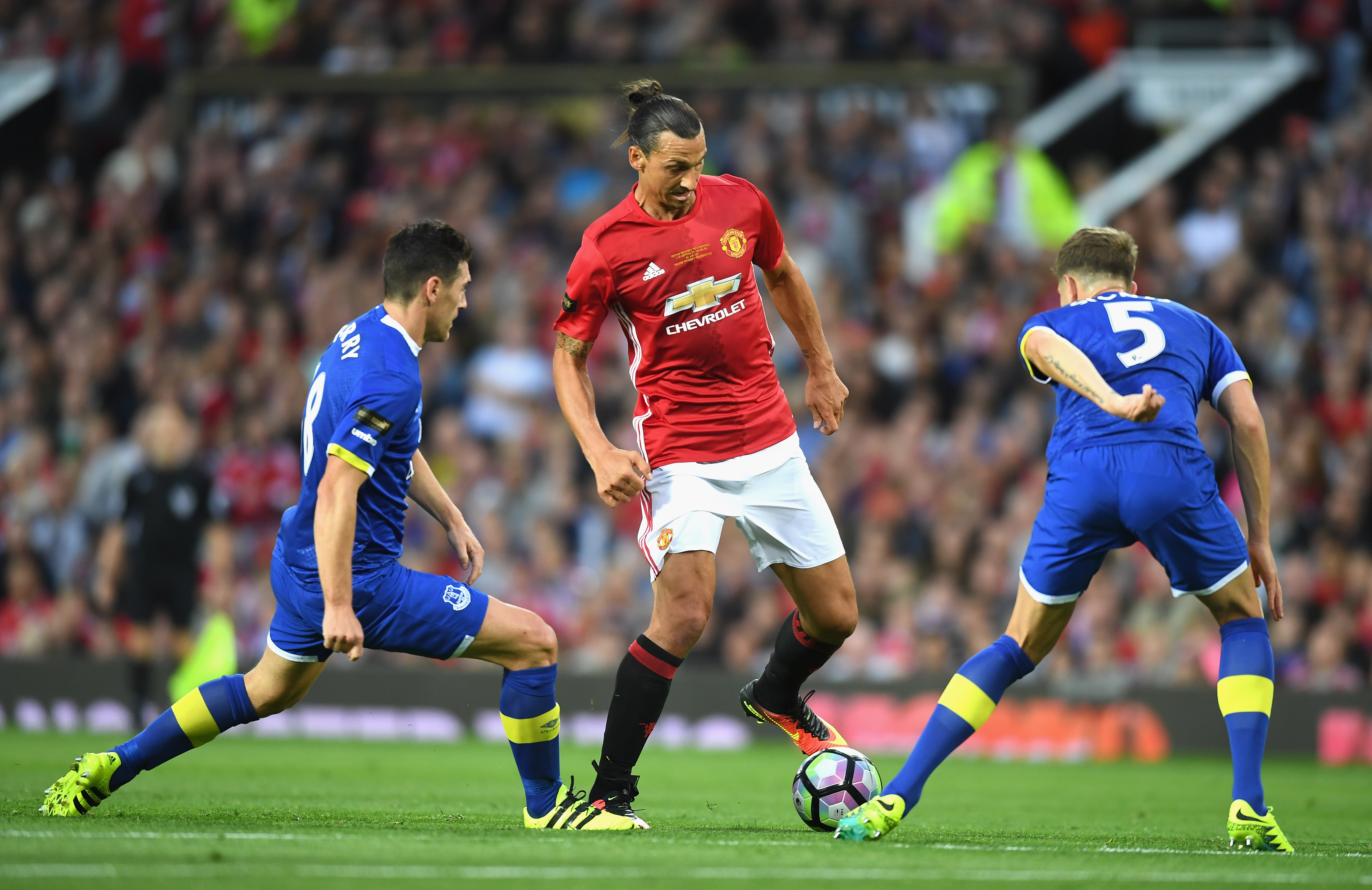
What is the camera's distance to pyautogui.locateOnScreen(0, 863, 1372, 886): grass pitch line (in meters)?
4.48

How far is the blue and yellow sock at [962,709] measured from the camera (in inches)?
218

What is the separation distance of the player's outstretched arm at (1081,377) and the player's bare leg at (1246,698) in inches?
30.4

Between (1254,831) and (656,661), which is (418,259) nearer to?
(656,661)

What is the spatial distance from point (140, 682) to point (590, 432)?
759 cm

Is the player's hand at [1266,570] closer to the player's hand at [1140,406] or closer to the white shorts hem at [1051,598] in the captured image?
the white shorts hem at [1051,598]

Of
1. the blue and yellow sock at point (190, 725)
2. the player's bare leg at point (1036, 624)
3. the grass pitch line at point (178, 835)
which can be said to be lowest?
the grass pitch line at point (178, 835)

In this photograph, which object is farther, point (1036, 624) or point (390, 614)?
point (390, 614)

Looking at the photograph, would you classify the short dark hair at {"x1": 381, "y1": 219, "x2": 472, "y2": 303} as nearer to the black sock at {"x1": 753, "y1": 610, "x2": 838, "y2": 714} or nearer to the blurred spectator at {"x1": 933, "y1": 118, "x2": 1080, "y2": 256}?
the black sock at {"x1": 753, "y1": 610, "x2": 838, "y2": 714}

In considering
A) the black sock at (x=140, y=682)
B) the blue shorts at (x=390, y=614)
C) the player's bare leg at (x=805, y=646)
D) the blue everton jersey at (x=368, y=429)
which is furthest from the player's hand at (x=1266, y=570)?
the black sock at (x=140, y=682)

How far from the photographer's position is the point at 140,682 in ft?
40.7

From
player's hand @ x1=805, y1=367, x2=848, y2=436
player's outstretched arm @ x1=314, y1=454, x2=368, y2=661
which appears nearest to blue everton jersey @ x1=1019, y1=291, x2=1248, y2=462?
player's hand @ x1=805, y1=367, x2=848, y2=436

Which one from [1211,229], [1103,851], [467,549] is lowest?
[1103,851]

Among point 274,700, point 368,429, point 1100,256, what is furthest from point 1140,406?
point 274,700

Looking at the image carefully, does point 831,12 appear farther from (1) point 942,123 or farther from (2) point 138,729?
(2) point 138,729
